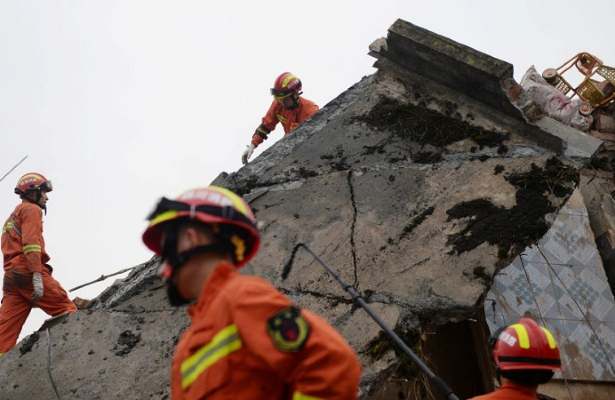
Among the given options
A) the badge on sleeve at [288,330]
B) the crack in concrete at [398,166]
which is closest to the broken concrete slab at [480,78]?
the crack in concrete at [398,166]

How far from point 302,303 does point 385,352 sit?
55 centimetres

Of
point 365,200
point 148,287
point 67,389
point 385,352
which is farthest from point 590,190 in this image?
point 67,389

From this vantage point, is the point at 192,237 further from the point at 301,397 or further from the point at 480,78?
the point at 480,78

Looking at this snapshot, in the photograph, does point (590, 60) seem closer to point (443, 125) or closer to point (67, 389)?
point (443, 125)

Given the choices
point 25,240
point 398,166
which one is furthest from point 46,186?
point 398,166

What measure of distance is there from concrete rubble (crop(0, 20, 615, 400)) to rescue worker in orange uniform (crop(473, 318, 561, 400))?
274 millimetres

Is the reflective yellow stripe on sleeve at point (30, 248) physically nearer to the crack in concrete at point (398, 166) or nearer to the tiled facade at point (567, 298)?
the crack in concrete at point (398, 166)

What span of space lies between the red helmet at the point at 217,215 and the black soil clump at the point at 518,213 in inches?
72.7

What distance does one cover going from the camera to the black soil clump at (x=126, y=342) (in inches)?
128

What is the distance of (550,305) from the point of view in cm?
526

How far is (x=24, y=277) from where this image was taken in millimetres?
5188

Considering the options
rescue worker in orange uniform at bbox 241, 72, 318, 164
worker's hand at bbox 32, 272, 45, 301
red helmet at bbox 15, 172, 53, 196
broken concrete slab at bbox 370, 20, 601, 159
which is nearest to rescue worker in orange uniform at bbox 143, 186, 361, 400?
broken concrete slab at bbox 370, 20, 601, 159

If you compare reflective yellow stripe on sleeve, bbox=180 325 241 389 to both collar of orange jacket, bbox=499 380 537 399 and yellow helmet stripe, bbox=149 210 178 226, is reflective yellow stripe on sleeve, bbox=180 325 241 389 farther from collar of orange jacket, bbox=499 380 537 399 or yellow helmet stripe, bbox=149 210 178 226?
collar of orange jacket, bbox=499 380 537 399

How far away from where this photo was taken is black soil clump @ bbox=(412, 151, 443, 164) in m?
3.59
